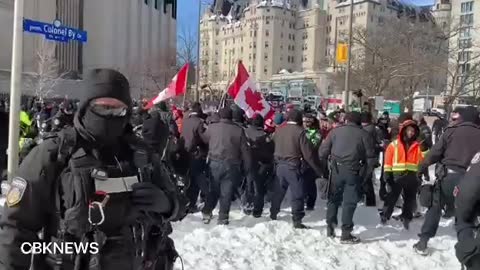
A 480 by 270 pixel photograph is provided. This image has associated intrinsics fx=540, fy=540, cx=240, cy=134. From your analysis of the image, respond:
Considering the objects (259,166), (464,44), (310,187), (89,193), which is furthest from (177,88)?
(464,44)

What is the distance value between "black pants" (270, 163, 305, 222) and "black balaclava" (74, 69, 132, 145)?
547 centimetres

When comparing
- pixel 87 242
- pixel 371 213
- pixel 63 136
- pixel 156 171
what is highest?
pixel 63 136

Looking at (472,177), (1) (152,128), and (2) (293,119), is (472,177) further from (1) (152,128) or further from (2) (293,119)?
(2) (293,119)

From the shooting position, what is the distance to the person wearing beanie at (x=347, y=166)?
23.4ft

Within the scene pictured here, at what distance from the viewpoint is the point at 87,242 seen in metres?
2.32

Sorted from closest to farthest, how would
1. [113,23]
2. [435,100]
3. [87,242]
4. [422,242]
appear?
[87,242] → [422,242] → [435,100] → [113,23]

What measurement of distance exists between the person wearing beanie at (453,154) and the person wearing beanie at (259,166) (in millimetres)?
2872

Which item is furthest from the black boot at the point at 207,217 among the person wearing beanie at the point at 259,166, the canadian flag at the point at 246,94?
the canadian flag at the point at 246,94

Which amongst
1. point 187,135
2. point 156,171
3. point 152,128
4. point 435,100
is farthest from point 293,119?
point 435,100

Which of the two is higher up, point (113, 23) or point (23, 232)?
point (113, 23)

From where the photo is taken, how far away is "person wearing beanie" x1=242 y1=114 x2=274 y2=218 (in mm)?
8641

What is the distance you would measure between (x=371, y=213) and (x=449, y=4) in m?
55.5

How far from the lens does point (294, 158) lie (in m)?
7.91

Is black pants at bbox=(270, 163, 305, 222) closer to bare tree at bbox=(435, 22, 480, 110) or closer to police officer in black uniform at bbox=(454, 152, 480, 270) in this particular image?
police officer in black uniform at bbox=(454, 152, 480, 270)
